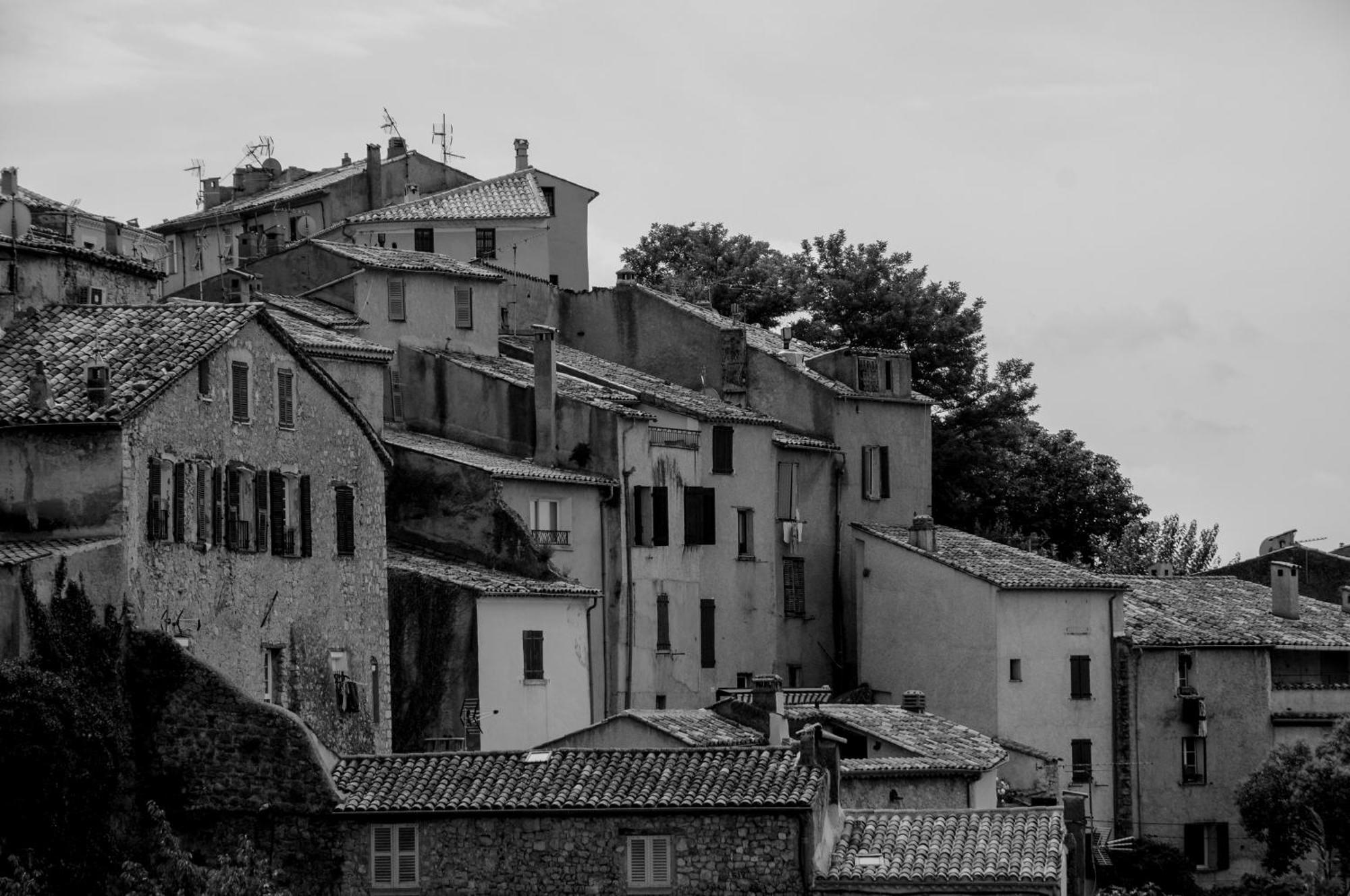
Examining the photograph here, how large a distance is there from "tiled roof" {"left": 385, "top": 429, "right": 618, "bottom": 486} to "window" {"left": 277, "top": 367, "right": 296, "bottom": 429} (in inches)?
418

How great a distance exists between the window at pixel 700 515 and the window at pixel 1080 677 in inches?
425

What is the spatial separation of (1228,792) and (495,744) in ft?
93.2

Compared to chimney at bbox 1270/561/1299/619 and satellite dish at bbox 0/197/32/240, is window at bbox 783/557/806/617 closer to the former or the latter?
chimney at bbox 1270/561/1299/619

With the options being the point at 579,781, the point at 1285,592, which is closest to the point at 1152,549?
the point at 1285,592

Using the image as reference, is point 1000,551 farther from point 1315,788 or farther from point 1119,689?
point 1315,788

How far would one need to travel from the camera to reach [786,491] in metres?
81.4

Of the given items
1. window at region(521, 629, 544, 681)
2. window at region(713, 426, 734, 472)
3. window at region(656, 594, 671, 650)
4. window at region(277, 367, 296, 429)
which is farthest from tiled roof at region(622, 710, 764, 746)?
window at region(713, 426, 734, 472)

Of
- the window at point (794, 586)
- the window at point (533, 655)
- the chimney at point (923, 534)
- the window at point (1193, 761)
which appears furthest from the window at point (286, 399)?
the window at point (1193, 761)

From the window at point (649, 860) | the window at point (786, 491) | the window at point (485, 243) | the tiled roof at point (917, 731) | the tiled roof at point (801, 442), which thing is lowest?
the window at point (649, 860)

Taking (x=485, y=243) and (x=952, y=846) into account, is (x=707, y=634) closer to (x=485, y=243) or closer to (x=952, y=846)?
(x=485, y=243)

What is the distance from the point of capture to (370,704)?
59406mm

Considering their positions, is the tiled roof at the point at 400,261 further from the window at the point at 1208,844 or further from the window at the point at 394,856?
the window at the point at 394,856

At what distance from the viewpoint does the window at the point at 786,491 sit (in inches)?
3196

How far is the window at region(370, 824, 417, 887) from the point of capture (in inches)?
1897
